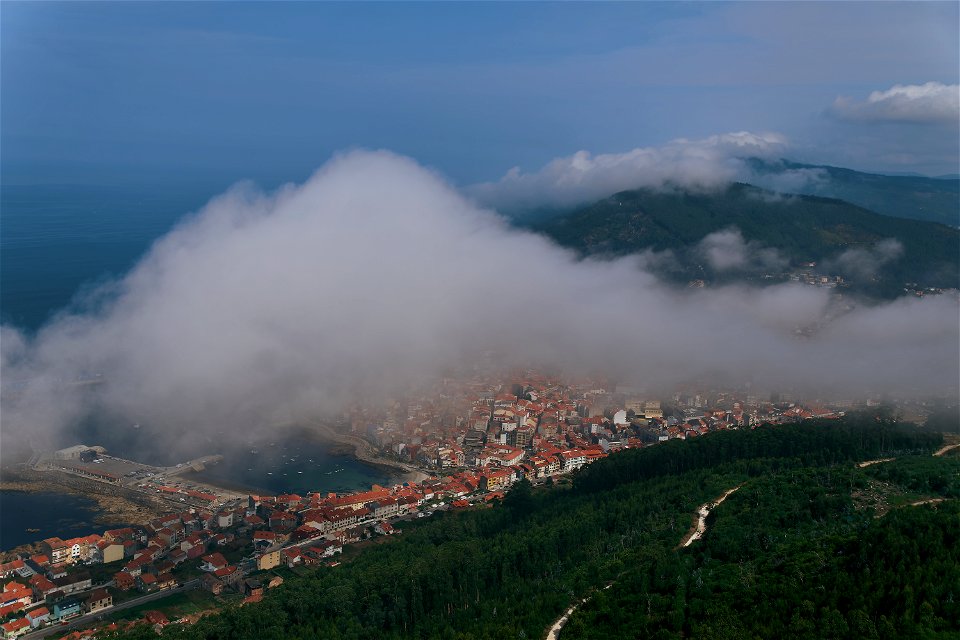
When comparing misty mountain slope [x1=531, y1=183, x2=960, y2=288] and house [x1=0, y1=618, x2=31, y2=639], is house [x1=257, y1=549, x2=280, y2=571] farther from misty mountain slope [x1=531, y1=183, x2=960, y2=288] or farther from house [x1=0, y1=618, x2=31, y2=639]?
misty mountain slope [x1=531, y1=183, x2=960, y2=288]

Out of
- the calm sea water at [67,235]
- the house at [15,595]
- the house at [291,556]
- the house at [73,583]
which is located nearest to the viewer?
the house at [15,595]

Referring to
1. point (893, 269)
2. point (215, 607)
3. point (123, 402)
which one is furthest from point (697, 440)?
point (893, 269)

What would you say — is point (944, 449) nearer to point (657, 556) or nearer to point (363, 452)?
point (657, 556)

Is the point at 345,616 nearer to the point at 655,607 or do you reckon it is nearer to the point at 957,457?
the point at 655,607

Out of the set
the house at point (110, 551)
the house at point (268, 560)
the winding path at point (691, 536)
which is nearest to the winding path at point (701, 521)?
the winding path at point (691, 536)

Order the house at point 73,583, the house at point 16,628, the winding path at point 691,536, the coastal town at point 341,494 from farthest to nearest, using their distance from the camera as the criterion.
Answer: the house at point 73,583 < the coastal town at point 341,494 < the house at point 16,628 < the winding path at point 691,536

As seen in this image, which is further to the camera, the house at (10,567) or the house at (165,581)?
the house at (10,567)

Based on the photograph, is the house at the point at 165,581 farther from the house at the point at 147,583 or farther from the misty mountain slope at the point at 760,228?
the misty mountain slope at the point at 760,228
